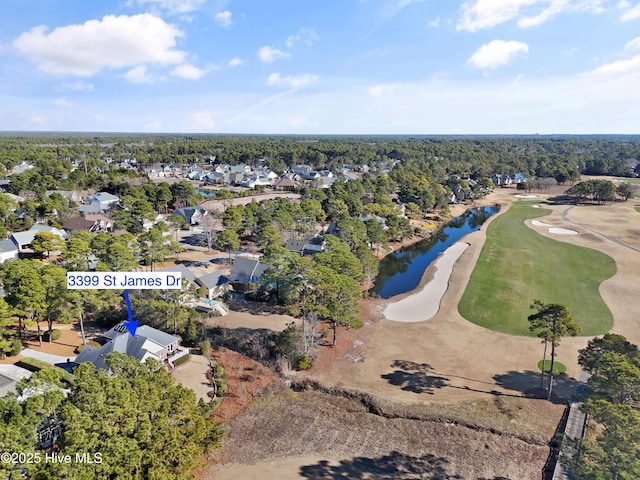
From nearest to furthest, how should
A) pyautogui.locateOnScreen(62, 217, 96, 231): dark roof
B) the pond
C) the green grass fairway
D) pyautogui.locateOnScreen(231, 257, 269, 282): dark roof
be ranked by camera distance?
the green grass fairway
pyautogui.locateOnScreen(231, 257, 269, 282): dark roof
the pond
pyautogui.locateOnScreen(62, 217, 96, 231): dark roof

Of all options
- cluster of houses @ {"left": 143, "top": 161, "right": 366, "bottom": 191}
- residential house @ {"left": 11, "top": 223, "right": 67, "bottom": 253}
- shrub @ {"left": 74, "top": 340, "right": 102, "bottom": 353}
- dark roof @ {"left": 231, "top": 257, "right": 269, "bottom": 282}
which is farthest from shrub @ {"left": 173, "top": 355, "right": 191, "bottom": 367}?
cluster of houses @ {"left": 143, "top": 161, "right": 366, "bottom": 191}

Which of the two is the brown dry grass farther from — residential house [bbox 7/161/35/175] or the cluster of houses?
residential house [bbox 7/161/35/175]

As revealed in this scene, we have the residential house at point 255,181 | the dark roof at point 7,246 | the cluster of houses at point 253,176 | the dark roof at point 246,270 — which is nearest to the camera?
the dark roof at point 246,270

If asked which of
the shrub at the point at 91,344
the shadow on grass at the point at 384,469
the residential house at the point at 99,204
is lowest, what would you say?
the shadow on grass at the point at 384,469

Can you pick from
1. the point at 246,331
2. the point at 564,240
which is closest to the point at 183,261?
the point at 246,331

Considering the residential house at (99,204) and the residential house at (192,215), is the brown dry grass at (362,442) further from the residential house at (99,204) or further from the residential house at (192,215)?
the residential house at (99,204)

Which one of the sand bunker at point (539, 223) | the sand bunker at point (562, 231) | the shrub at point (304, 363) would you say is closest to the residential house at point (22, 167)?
the shrub at point (304, 363)

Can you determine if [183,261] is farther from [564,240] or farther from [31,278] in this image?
[564,240]
